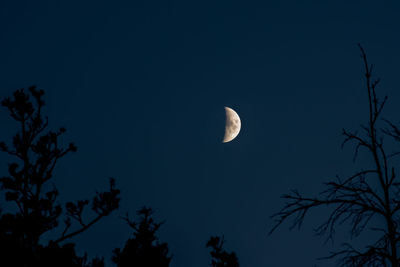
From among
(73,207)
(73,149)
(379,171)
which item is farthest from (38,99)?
(379,171)

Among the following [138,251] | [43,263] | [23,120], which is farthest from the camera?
[138,251]

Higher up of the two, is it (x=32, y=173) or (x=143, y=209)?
(x=143, y=209)

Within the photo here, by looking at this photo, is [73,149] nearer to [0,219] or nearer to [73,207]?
[73,207]

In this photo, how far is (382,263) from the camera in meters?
3.57

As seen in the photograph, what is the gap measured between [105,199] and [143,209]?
6403 millimetres

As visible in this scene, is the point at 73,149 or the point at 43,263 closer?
the point at 43,263

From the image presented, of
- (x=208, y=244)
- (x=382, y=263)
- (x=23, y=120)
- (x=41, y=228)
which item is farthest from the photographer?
(x=208, y=244)

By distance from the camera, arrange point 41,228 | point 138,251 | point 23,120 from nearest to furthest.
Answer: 1. point 41,228
2. point 23,120
3. point 138,251

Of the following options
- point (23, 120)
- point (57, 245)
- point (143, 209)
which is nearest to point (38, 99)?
point (23, 120)

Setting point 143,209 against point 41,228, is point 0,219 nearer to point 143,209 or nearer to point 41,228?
point 41,228

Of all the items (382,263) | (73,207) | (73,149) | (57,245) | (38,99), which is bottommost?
(382,263)

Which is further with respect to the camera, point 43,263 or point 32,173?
point 32,173

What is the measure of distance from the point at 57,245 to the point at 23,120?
5223 millimetres

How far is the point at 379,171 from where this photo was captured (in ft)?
12.3
